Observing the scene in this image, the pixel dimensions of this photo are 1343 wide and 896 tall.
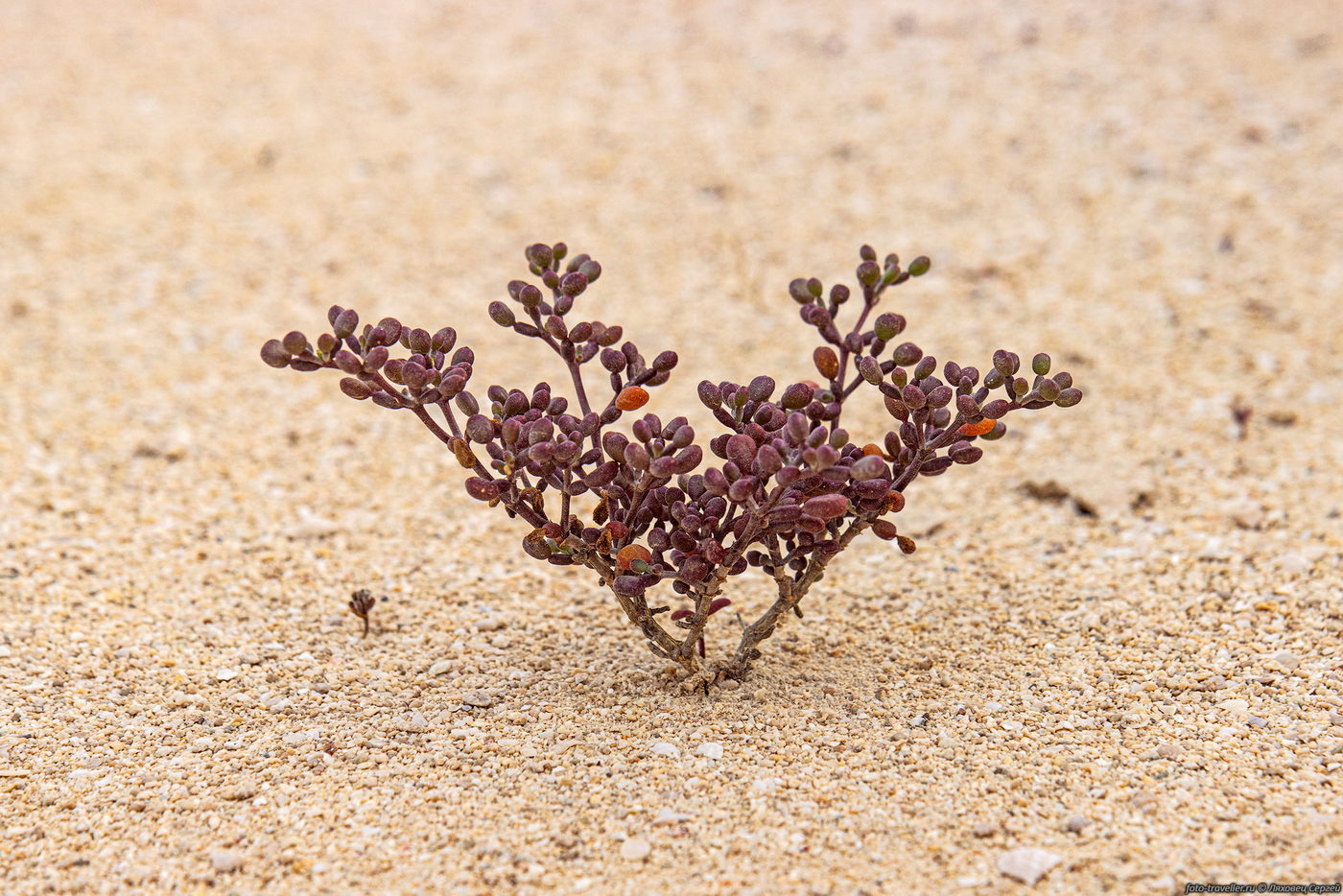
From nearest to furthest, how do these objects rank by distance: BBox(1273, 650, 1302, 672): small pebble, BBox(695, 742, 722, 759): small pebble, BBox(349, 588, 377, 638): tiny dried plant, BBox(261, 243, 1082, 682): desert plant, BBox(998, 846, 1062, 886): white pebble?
BBox(998, 846, 1062, 886): white pebble → BBox(261, 243, 1082, 682): desert plant → BBox(695, 742, 722, 759): small pebble → BBox(1273, 650, 1302, 672): small pebble → BBox(349, 588, 377, 638): tiny dried plant

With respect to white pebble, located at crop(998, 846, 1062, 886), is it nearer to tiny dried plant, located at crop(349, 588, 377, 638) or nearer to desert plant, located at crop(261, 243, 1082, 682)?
desert plant, located at crop(261, 243, 1082, 682)

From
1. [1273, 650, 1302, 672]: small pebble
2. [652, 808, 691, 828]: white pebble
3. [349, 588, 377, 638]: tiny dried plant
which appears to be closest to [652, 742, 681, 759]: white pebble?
[652, 808, 691, 828]: white pebble

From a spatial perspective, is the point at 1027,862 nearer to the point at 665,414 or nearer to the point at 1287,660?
the point at 1287,660

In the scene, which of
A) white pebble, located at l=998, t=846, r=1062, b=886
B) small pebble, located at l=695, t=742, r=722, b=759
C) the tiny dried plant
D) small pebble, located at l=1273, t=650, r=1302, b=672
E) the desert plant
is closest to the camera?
white pebble, located at l=998, t=846, r=1062, b=886

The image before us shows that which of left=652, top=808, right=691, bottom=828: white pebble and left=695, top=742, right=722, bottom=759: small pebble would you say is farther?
left=695, top=742, right=722, bottom=759: small pebble

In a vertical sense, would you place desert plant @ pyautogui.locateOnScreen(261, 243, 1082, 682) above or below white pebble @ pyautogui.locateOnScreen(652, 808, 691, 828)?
above

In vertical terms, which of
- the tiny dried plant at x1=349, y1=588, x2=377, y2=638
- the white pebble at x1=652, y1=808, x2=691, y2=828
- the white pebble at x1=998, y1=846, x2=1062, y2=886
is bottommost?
the white pebble at x1=652, y1=808, x2=691, y2=828

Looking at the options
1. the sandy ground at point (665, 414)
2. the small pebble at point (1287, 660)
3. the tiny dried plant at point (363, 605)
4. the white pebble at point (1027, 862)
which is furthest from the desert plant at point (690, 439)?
the small pebble at point (1287, 660)
